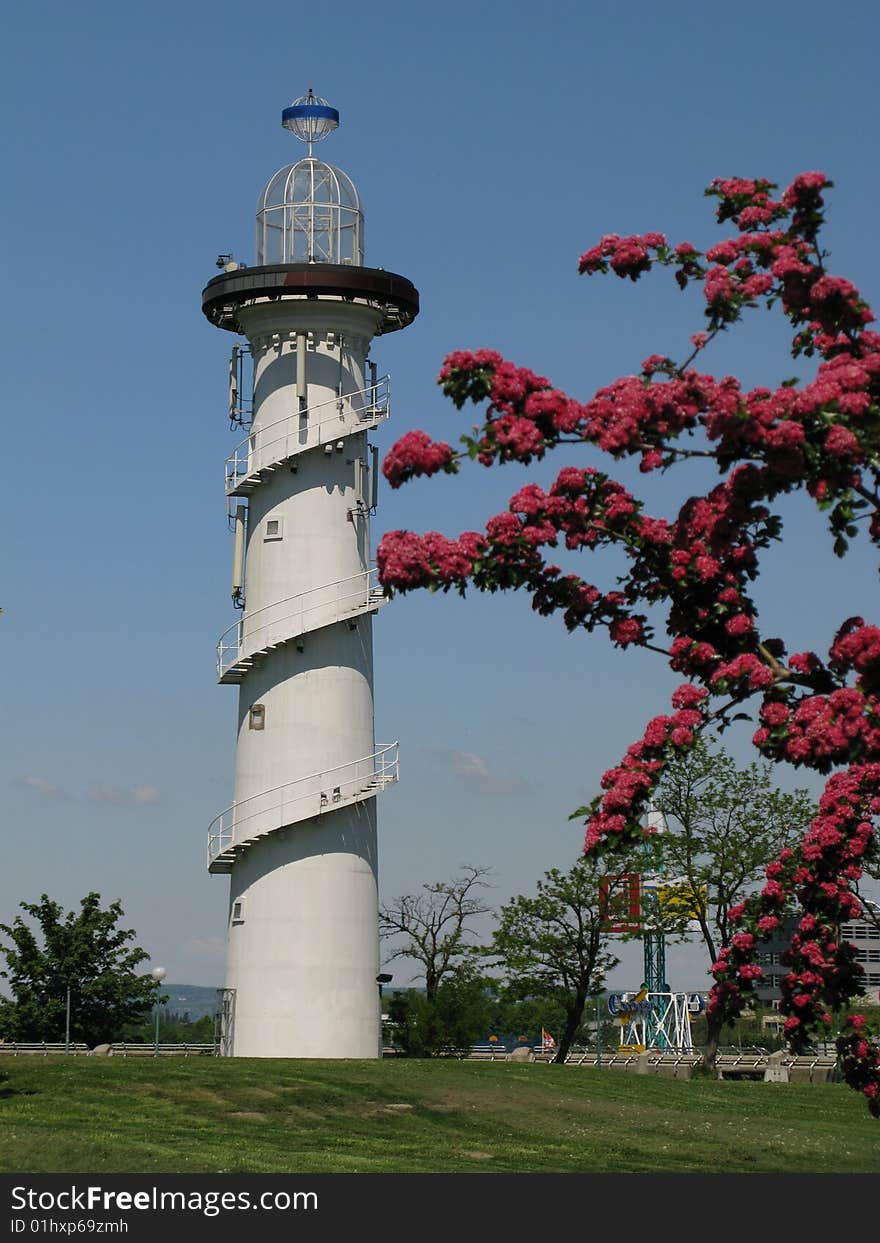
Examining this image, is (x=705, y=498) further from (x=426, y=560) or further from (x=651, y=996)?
(x=651, y=996)

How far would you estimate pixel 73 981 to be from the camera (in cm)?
6512

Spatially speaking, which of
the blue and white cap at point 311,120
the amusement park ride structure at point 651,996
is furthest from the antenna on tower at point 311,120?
the amusement park ride structure at point 651,996

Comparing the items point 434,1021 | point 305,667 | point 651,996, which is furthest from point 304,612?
point 651,996

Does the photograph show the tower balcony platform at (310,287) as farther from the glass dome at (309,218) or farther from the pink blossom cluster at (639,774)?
the pink blossom cluster at (639,774)

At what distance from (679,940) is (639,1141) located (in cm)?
2869

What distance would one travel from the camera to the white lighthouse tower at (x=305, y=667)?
157ft

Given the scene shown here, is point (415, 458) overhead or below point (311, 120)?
below

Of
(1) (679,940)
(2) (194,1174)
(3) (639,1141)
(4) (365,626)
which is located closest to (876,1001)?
(1) (679,940)

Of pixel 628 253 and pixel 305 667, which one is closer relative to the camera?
pixel 628 253

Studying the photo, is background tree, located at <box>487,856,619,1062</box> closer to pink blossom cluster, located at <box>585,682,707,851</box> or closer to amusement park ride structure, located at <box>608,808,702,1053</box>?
amusement park ride structure, located at <box>608,808,702,1053</box>

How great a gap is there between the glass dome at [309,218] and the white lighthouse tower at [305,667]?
0.40m

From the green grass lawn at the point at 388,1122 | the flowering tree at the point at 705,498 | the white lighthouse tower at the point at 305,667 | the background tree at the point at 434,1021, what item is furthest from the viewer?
the background tree at the point at 434,1021

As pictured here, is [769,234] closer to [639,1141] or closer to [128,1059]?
[639,1141]

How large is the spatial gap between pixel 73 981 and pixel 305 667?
21.4 meters
